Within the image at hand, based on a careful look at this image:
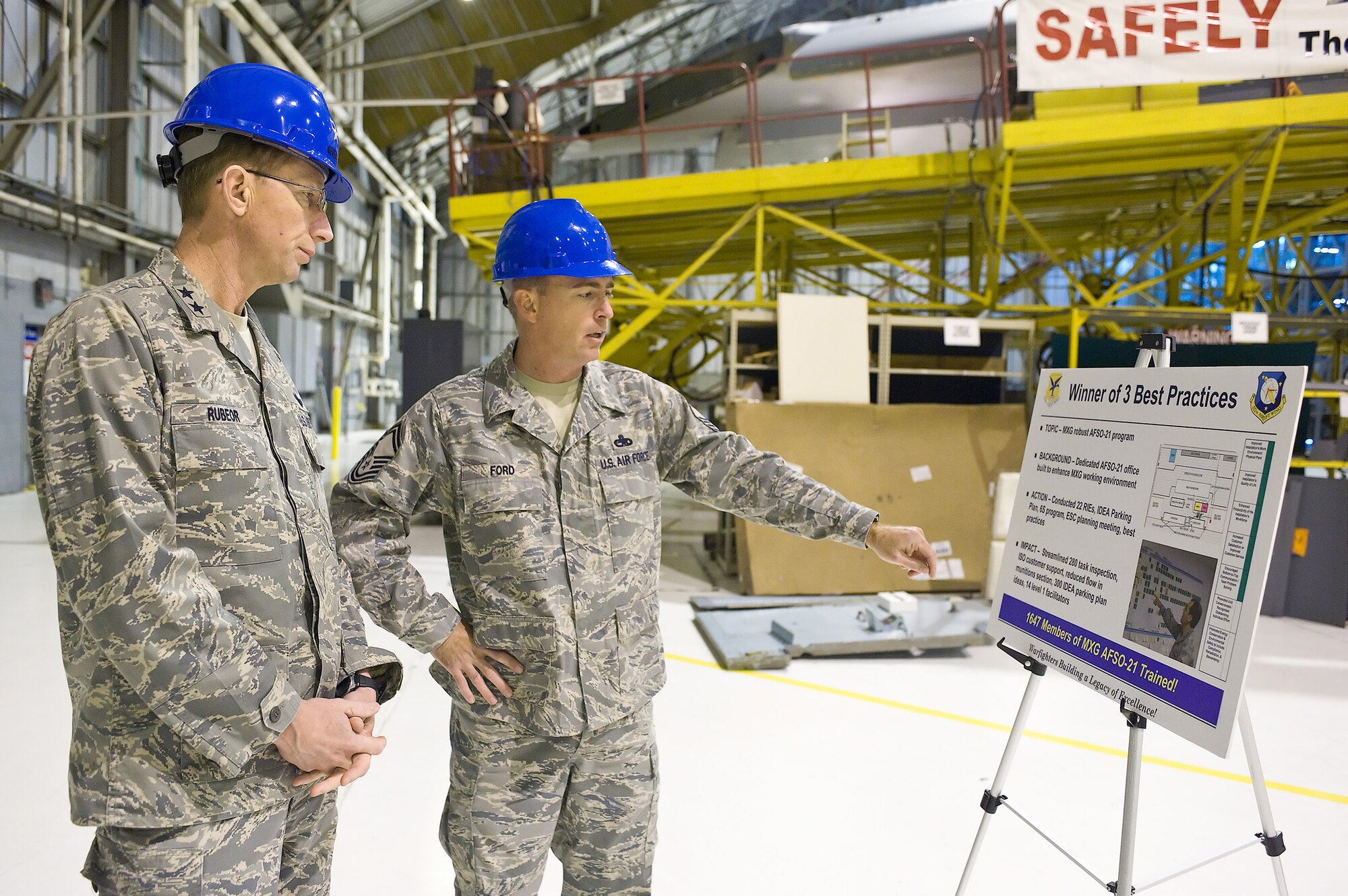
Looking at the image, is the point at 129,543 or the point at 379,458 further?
the point at 379,458

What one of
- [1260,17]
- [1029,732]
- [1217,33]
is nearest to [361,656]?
[1029,732]

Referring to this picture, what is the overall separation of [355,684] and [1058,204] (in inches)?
341

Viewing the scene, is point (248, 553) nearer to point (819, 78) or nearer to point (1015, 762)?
point (1015, 762)

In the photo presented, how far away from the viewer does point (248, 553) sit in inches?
53.5

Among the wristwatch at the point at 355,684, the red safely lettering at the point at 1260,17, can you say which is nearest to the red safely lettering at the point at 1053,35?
the red safely lettering at the point at 1260,17

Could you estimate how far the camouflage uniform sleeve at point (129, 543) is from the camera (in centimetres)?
114

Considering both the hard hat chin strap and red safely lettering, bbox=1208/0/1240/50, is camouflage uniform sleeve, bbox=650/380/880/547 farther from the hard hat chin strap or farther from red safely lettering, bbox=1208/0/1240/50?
red safely lettering, bbox=1208/0/1240/50

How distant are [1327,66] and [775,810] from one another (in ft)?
20.3

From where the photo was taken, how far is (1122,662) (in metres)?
2.03

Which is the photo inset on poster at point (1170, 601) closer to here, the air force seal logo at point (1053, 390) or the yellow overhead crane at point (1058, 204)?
the air force seal logo at point (1053, 390)

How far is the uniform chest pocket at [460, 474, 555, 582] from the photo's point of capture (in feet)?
6.35

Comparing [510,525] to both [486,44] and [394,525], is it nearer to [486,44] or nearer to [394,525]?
[394,525]

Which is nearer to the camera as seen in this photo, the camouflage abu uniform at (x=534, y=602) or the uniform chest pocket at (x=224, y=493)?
the uniform chest pocket at (x=224, y=493)

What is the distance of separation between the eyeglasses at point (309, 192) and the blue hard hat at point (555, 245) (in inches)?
20.8
